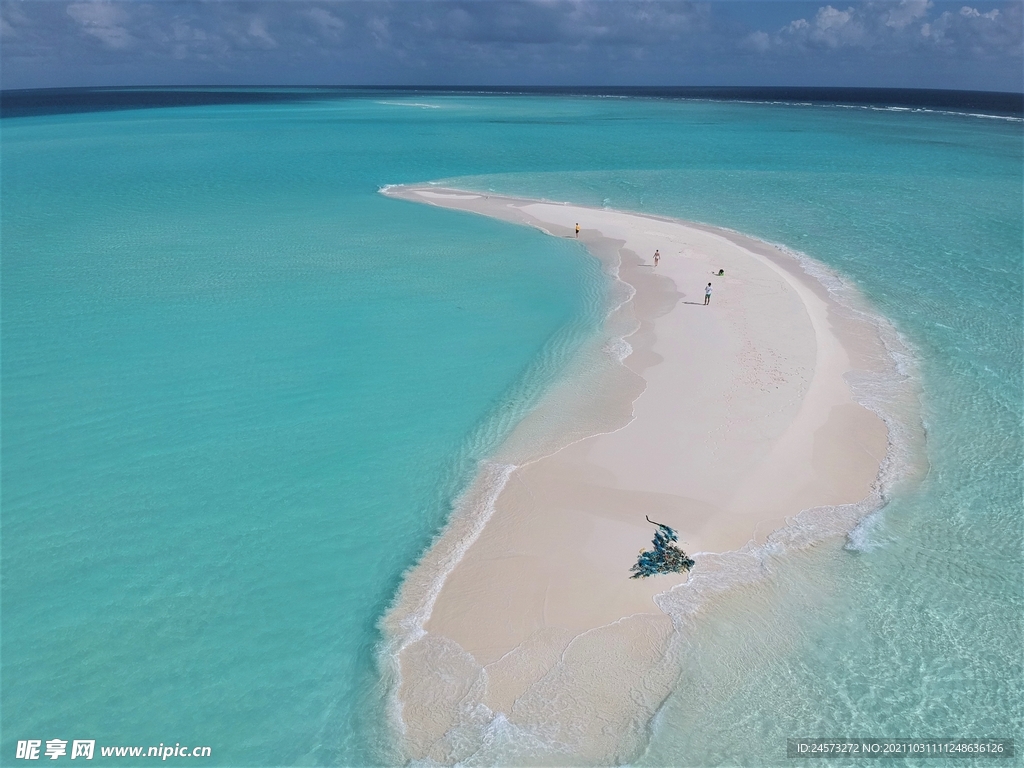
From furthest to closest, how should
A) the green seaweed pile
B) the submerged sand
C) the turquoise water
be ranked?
the green seaweed pile → the turquoise water → the submerged sand

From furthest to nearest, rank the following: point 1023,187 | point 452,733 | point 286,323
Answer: point 1023,187 → point 286,323 → point 452,733

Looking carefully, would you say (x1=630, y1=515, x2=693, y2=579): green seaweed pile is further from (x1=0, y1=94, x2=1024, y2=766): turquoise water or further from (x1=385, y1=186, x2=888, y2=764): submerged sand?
(x1=0, y1=94, x2=1024, y2=766): turquoise water

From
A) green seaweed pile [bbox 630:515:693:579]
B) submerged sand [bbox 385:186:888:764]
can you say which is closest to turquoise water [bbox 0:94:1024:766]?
submerged sand [bbox 385:186:888:764]

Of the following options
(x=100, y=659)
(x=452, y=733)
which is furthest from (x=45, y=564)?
(x=452, y=733)

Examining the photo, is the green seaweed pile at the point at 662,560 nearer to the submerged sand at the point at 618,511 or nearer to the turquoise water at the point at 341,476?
the submerged sand at the point at 618,511

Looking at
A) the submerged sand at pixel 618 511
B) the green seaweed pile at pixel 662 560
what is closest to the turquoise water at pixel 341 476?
the submerged sand at pixel 618 511

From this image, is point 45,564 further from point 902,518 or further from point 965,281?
point 965,281
